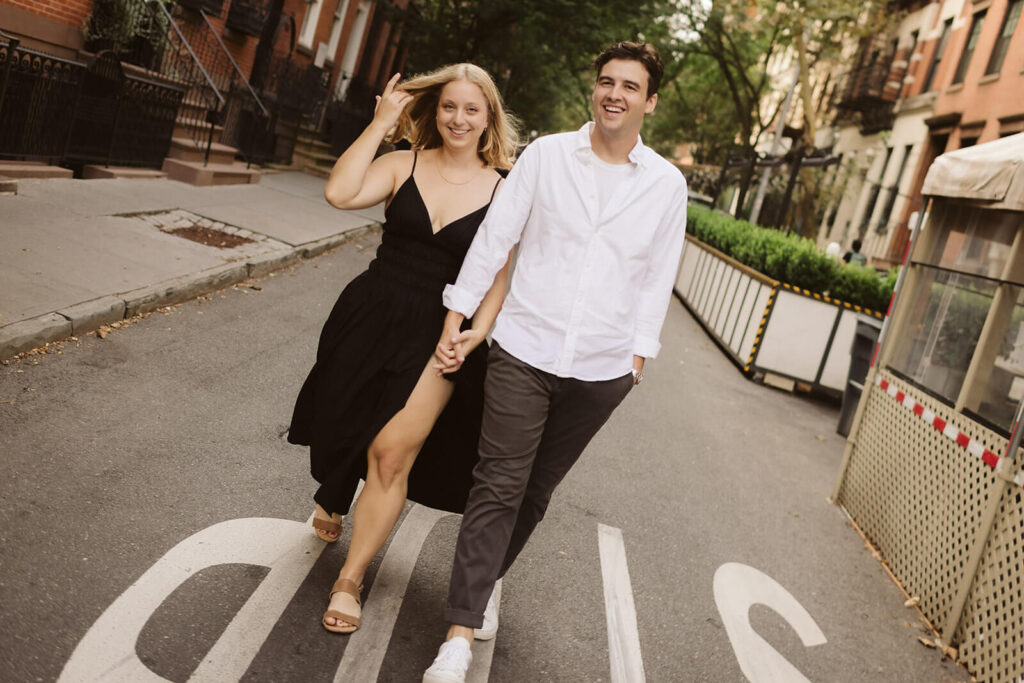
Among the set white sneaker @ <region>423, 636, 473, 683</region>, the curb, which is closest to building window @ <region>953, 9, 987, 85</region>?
the curb

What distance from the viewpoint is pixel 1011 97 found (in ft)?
74.8

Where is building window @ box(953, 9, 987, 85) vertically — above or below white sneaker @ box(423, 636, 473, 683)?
above

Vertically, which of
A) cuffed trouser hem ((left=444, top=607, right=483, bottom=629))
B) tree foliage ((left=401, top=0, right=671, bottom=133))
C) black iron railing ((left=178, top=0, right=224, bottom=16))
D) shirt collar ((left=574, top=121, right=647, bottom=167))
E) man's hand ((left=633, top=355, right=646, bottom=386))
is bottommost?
cuffed trouser hem ((left=444, top=607, right=483, bottom=629))

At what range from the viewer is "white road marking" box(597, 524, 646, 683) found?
385 centimetres

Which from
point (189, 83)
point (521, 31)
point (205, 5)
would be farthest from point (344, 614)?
point (521, 31)

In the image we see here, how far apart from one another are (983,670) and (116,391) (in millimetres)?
4938

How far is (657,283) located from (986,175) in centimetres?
380

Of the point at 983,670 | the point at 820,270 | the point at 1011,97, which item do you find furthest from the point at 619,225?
the point at 1011,97

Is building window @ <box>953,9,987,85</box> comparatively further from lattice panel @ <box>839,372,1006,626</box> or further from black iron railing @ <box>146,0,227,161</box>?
lattice panel @ <box>839,372,1006,626</box>

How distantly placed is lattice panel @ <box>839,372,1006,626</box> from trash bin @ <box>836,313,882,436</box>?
2.86 meters

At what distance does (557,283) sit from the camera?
128 inches

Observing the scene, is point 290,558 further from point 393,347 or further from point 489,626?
point 393,347

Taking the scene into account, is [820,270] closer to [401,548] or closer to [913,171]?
[401,548]

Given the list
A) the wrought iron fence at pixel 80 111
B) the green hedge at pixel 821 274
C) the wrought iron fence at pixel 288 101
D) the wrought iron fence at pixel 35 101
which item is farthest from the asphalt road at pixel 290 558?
the wrought iron fence at pixel 288 101
